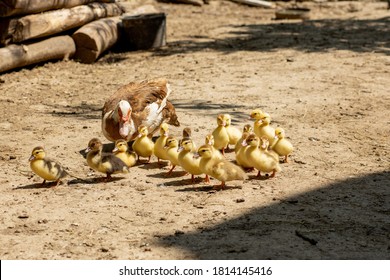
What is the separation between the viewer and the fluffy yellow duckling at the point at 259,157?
6957 mm

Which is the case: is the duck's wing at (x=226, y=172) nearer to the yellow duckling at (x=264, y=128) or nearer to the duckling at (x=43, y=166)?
the yellow duckling at (x=264, y=128)

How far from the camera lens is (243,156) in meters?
7.15

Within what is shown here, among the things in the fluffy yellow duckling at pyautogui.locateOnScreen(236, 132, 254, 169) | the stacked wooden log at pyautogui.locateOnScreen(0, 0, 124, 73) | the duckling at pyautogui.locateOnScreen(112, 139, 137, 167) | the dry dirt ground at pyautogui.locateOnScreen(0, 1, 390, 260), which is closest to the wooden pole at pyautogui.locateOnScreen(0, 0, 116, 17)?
the stacked wooden log at pyautogui.locateOnScreen(0, 0, 124, 73)

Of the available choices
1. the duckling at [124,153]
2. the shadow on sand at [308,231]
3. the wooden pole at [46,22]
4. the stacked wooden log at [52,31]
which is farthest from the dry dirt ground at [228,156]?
the wooden pole at [46,22]

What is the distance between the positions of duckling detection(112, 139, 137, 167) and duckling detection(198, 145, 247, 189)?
93cm

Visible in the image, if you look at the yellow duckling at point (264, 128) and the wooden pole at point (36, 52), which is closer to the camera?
the yellow duckling at point (264, 128)

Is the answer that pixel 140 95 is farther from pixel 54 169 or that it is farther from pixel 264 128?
pixel 54 169

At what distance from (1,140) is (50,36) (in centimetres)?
452

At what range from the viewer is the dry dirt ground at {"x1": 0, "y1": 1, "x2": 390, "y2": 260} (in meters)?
5.67

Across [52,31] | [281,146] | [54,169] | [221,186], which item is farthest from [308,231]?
[52,31]

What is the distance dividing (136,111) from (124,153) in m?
0.63

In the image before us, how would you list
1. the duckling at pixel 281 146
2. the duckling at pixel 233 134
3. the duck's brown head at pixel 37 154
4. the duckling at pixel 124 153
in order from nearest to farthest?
1. the duck's brown head at pixel 37 154
2. the duckling at pixel 124 153
3. the duckling at pixel 281 146
4. the duckling at pixel 233 134

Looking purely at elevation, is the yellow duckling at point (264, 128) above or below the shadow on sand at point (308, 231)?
above

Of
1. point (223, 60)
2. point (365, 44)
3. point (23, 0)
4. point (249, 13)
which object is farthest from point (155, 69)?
point (249, 13)
